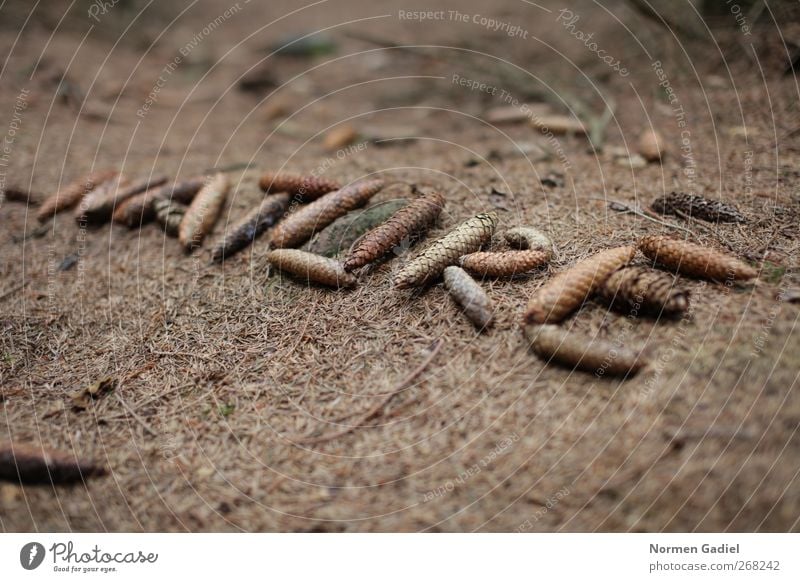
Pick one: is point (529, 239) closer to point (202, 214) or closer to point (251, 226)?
point (251, 226)

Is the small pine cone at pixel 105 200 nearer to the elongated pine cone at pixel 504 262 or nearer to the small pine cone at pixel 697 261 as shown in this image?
the elongated pine cone at pixel 504 262

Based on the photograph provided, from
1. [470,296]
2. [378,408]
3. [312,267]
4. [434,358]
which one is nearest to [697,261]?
[470,296]

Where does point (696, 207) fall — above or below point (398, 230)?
above

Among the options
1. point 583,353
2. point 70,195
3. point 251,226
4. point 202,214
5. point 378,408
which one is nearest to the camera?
point 583,353

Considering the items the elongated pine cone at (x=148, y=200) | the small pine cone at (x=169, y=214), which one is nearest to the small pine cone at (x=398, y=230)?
the small pine cone at (x=169, y=214)

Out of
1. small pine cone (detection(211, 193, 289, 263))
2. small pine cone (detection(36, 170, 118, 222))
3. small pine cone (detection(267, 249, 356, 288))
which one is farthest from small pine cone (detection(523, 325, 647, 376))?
small pine cone (detection(36, 170, 118, 222))

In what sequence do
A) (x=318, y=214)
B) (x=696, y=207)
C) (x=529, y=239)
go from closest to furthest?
(x=529, y=239) < (x=696, y=207) < (x=318, y=214)

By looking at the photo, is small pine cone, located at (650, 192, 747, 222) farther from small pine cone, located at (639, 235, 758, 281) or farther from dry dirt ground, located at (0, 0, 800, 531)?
small pine cone, located at (639, 235, 758, 281)
